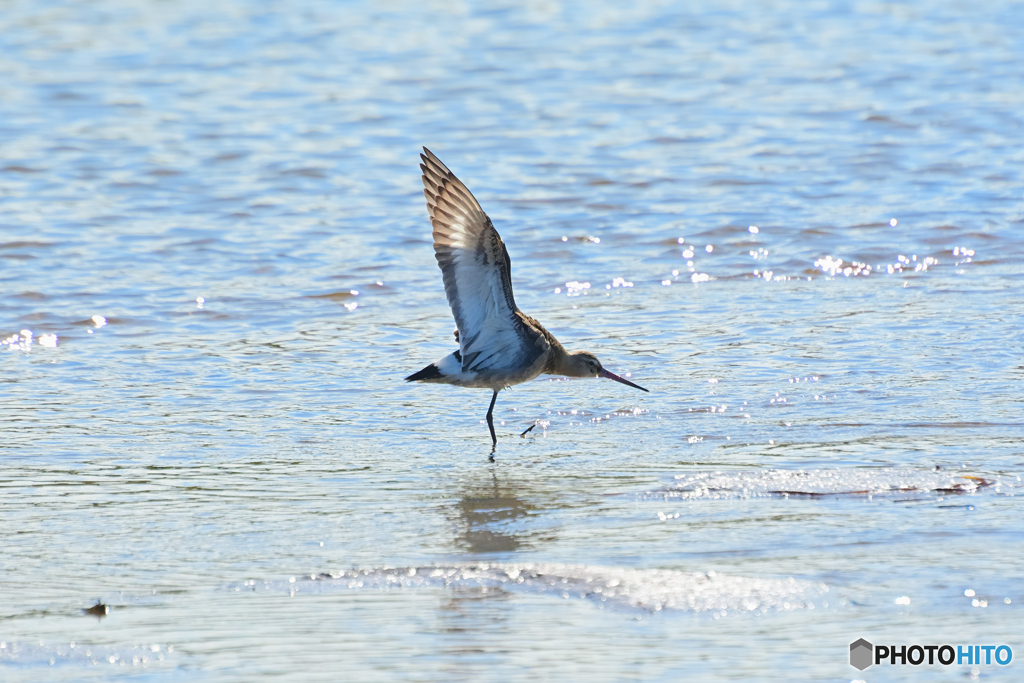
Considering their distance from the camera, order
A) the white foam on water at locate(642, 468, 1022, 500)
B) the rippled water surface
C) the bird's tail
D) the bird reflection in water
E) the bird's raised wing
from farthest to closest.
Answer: the bird's tail
the bird's raised wing
the white foam on water at locate(642, 468, 1022, 500)
the bird reflection in water
the rippled water surface

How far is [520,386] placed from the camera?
7195 mm

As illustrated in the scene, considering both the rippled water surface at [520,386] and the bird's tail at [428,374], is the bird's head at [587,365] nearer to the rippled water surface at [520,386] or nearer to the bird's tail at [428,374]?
the rippled water surface at [520,386]

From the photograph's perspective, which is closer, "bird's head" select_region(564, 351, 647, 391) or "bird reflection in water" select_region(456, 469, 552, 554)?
"bird reflection in water" select_region(456, 469, 552, 554)

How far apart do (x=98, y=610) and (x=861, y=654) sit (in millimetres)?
2017

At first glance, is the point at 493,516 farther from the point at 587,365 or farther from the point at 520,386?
the point at 520,386

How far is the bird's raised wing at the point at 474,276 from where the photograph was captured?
5.84m

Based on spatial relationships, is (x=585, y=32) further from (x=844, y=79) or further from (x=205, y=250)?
(x=205, y=250)

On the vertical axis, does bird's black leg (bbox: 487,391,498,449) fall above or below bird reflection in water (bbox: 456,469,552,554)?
above

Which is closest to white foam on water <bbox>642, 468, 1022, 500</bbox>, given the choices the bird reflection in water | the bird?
the bird reflection in water

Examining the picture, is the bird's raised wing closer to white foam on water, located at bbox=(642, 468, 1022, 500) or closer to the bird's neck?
the bird's neck

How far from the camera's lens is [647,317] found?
309 inches

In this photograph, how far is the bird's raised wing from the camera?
5.84 m

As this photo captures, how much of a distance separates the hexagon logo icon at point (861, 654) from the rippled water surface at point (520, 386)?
0.02 meters

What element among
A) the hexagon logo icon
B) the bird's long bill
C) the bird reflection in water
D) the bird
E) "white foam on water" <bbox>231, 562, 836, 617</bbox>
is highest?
the bird
